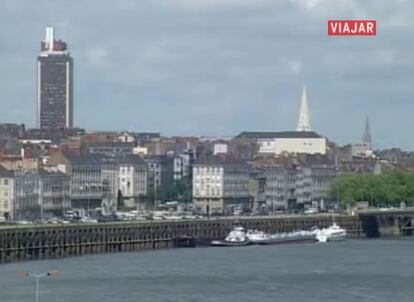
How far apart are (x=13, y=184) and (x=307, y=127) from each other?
7695 centimetres

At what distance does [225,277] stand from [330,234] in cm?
3214

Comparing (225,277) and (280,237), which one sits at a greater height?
(280,237)

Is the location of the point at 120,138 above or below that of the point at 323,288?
above

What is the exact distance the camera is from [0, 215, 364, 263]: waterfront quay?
75.9 meters

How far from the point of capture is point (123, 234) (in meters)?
84.1

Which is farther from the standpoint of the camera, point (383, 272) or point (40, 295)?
point (383, 272)

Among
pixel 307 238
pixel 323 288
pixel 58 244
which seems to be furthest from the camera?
pixel 307 238

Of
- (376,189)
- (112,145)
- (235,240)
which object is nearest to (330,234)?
(235,240)

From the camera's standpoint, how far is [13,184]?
10106cm

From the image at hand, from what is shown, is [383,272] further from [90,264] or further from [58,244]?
[58,244]

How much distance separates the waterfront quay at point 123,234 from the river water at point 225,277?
2.21 metres

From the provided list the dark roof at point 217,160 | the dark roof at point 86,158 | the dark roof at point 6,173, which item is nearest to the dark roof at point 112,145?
the dark roof at point 217,160

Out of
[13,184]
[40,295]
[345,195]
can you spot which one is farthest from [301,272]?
[345,195]

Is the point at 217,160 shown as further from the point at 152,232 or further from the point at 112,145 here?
A: the point at 152,232
